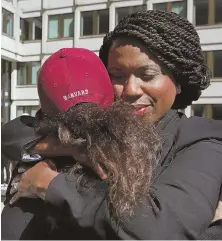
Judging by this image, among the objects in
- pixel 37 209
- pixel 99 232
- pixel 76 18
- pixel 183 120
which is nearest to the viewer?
pixel 99 232

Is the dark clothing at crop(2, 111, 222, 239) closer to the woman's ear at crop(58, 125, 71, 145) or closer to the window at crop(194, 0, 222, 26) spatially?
the woman's ear at crop(58, 125, 71, 145)

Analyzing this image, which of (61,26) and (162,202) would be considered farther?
(61,26)

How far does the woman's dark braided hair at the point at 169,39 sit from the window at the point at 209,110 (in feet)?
51.9

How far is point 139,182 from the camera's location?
96cm

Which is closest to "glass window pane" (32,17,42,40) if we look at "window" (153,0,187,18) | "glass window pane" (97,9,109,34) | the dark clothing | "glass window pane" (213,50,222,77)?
"glass window pane" (97,9,109,34)

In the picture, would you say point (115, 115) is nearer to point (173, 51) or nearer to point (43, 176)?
point (43, 176)

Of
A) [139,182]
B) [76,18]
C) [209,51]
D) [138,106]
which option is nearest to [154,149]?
[139,182]

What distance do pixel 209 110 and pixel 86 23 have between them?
6647 mm

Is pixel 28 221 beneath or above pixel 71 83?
beneath

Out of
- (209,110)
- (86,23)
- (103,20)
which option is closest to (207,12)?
(209,110)

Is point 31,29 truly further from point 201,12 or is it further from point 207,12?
point 207,12

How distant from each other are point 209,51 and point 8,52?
855 cm

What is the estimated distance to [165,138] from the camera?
1.19 m

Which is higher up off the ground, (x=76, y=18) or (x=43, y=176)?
(x=76, y=18)
